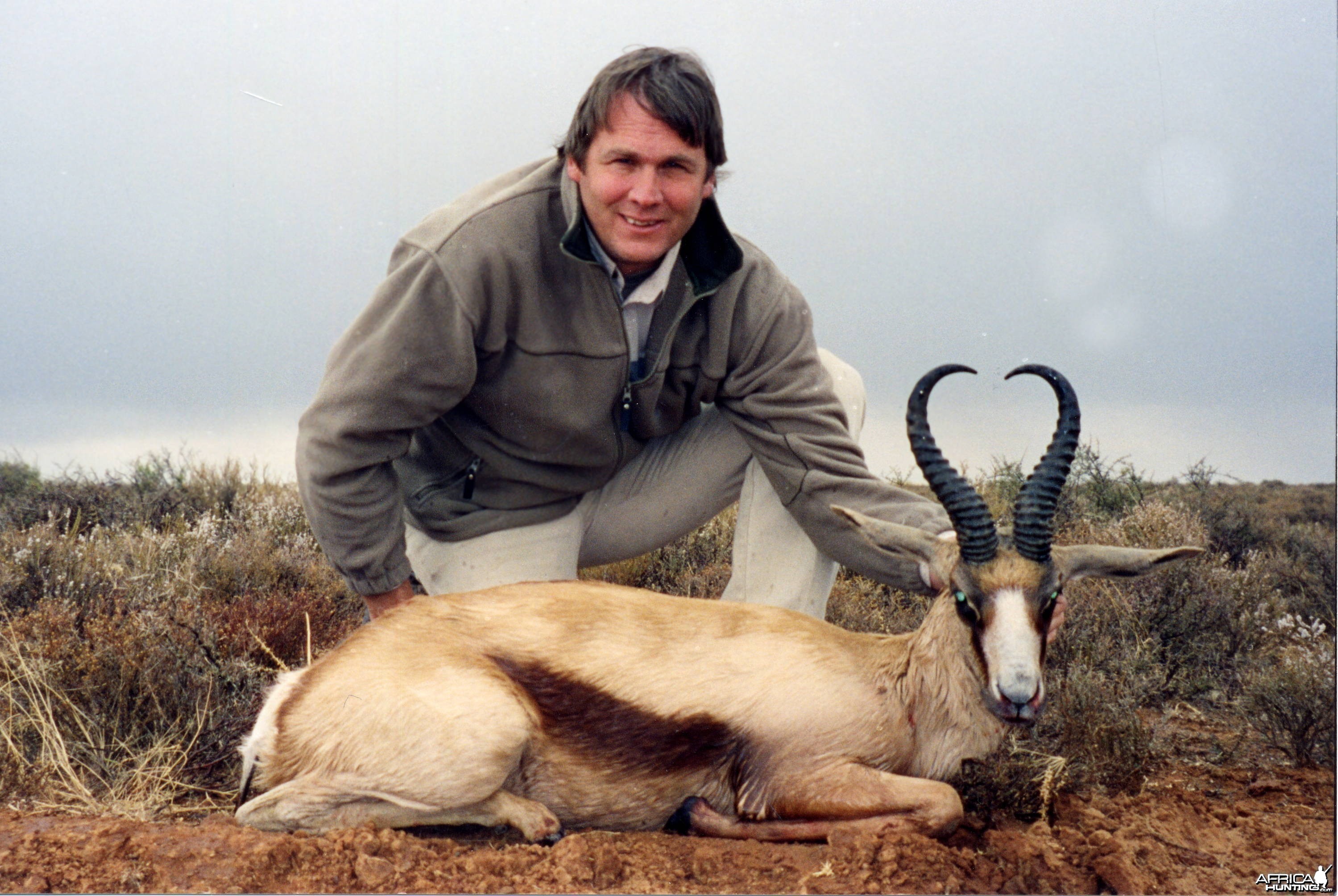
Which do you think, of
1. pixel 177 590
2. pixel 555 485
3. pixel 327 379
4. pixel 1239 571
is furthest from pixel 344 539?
pixel 1239 571

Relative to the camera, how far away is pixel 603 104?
4.88m

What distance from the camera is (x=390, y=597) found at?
543cm

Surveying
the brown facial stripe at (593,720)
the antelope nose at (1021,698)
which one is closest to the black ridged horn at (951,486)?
the antelope nose at (1021,698)

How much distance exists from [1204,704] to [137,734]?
18.5ft

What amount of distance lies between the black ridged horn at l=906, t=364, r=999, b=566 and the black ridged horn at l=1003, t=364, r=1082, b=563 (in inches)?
4.6

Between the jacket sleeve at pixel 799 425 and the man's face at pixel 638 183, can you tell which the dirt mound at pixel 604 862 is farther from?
the man's face at pixel 638 183

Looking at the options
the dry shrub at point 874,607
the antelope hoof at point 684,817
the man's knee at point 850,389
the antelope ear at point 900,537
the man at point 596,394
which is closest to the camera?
the antelope hoof at point 684,817

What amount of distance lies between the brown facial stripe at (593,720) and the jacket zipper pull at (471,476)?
1.81 m

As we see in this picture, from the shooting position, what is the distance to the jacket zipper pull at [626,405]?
17.9 ft

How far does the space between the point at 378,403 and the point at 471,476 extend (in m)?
0.92

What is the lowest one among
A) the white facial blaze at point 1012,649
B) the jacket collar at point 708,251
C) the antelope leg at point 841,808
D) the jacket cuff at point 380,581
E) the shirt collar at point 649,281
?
the antelope leg at point 841,808

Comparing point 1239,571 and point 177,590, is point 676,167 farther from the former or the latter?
point 1239,571

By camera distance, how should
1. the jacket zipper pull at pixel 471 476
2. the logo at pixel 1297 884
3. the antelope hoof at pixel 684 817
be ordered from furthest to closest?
the jacket zipper pull at pixel 471 476 < the antelope hoof at pixel 684 817 < the logo at pixel 1297 884

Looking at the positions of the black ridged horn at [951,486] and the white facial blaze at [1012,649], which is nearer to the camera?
the white facial blaze at [1012,649]
